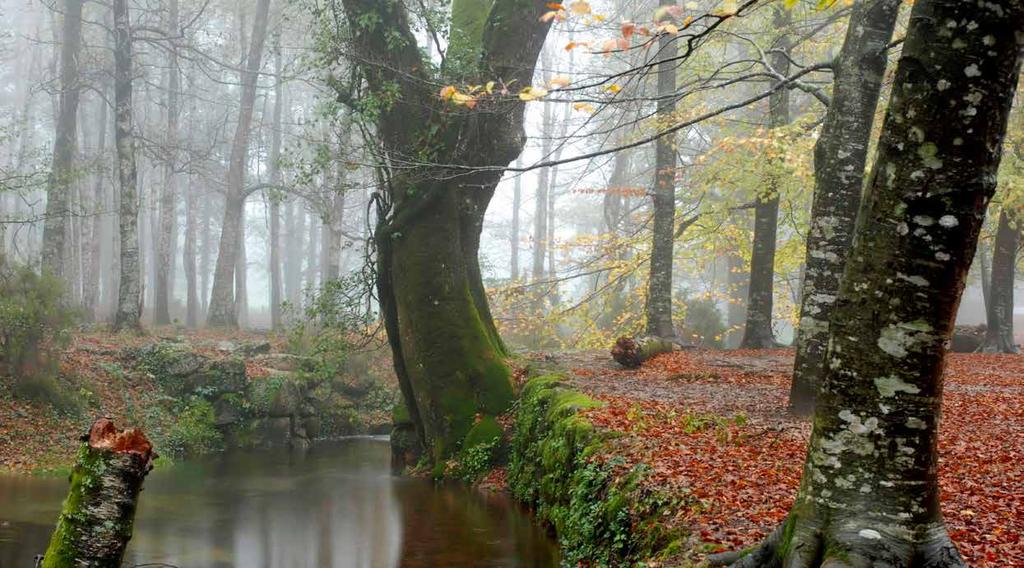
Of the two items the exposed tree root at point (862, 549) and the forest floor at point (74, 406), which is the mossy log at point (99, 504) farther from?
the forest floor at point (74, 406)

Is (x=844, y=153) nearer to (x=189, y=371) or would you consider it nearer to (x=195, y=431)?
(x=195, y=431)

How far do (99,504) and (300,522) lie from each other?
5.99 meters

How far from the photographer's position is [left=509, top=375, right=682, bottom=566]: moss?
6.35 metres

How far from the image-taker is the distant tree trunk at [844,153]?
873 centimetres

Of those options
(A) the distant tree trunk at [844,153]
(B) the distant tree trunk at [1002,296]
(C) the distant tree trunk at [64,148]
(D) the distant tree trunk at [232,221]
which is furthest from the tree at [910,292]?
(D) the distant tree trunk at [232,221]

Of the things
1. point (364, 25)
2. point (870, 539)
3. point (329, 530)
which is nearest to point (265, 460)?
point (329, 530)

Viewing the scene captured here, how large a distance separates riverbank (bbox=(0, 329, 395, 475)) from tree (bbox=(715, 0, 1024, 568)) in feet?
43.9

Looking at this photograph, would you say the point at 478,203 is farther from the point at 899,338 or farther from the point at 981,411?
the point at 899,338

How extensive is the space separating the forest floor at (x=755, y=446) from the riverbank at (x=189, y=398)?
311 inches

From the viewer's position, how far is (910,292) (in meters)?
3.82

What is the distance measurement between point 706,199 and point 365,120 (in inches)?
475

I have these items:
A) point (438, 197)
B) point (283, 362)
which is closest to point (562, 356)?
point (438, 197)

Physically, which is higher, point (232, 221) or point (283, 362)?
point (232, 221)

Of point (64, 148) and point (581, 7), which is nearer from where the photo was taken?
point (581, 7)
